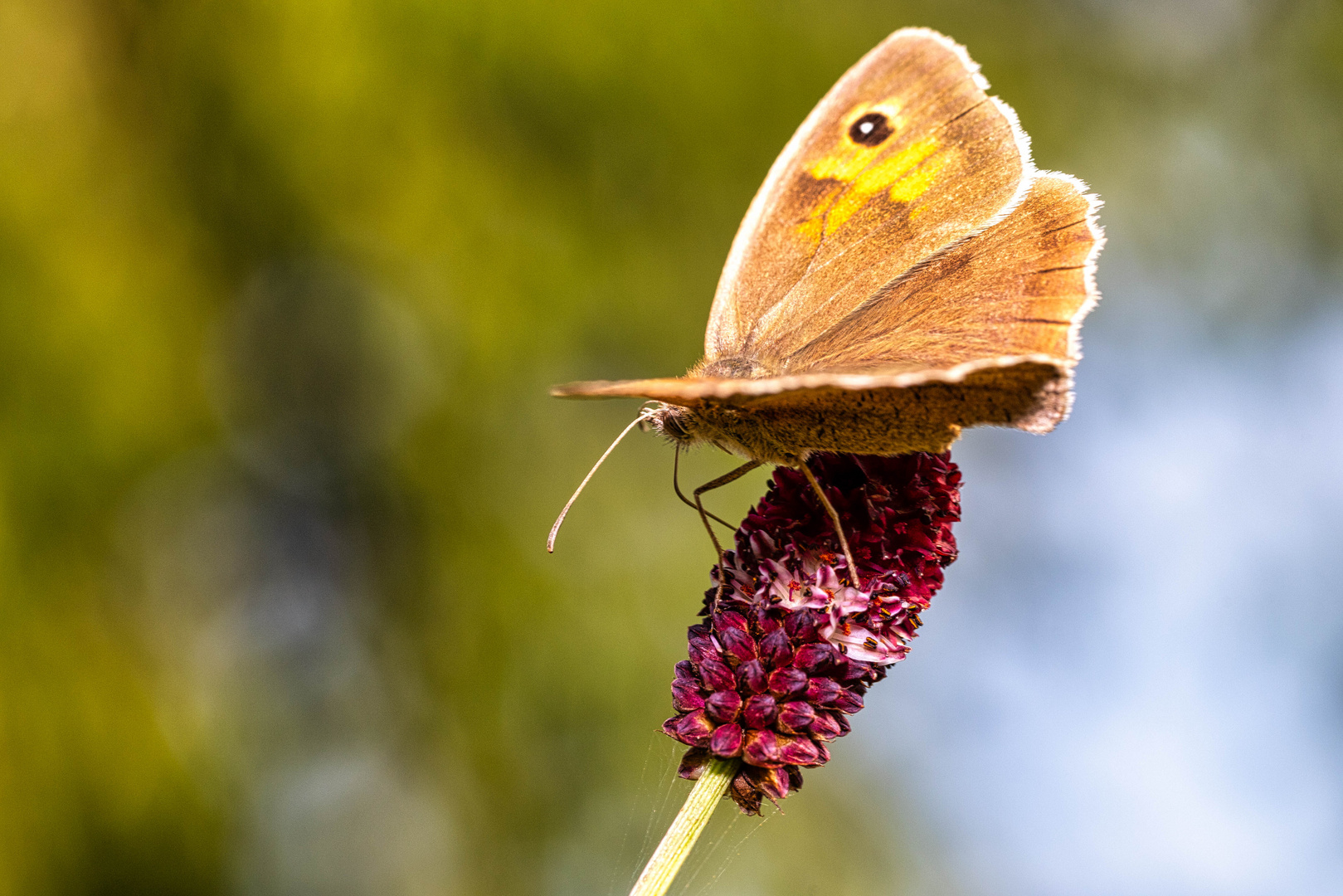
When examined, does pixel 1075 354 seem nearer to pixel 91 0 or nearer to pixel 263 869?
pixel 263 869

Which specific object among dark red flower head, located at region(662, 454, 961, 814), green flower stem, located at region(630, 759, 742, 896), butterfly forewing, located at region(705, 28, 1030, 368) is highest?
butterfly forewing, located at region(705, 28, 1030, 368)

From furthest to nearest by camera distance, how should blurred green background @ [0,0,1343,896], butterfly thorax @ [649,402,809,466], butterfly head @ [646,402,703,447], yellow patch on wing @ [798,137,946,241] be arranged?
blurred green background @ [0,0,1343,896] < yellow patch on wing @ [798,137,946,241] < butterfly head @ [646,402,703,447] < butterfly thorax @ [649,402,809,466]

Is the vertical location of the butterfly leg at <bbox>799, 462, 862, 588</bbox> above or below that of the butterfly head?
below

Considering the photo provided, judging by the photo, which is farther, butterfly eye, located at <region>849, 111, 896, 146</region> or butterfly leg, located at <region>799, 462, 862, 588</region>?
butterfly eye, located at <region>849, 111, 896, 146</region>

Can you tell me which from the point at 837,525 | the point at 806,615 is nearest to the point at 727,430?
the point at 837,525

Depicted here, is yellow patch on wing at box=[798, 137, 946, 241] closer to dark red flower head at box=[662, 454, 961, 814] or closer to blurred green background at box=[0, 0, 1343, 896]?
dark red flower head at box=[662, 454, 961, 814]

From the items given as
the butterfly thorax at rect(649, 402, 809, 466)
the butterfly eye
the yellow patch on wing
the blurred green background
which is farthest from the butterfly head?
the blurred green background

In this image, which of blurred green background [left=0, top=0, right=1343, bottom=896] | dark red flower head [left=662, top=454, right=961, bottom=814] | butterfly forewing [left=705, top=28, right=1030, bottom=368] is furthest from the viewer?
blurred green background [left=0, top=0, right=1343, bottom=896]

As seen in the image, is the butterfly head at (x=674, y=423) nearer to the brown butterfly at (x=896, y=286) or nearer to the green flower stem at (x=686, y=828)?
the brown butterfly at (x=896, y=286)
